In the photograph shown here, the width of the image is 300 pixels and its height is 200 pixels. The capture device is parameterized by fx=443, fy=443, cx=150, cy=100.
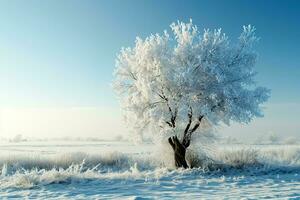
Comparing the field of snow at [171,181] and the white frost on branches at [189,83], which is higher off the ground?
the white frost on branches at [189,83]

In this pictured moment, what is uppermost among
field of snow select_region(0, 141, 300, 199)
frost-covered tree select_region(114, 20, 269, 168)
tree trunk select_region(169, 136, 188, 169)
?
frost-covered tree select_region(114, 20, 269, 168)

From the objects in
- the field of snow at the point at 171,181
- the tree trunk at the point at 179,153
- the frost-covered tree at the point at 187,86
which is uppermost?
the frost-covered tree at the point at 187,86

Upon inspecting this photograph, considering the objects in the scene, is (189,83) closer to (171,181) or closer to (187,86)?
(187,86)

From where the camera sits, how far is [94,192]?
1684cm

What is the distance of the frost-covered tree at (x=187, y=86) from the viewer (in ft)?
78.4

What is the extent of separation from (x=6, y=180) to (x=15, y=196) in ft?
12.2

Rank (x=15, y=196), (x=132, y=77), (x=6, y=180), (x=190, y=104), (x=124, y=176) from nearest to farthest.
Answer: (x=15, y=196) < (x=6, y=180) < (x=124, y=176) < (x=190, y=104) < (x=132, y=77)

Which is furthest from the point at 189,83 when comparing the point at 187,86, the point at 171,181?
the point at 171,181

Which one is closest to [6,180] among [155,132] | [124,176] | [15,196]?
[15,196]

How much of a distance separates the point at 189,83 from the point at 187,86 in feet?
1.35

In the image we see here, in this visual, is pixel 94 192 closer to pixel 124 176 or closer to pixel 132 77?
pixel 124 176

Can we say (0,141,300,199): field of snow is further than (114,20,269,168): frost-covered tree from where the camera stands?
No

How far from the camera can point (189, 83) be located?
23.5 meters

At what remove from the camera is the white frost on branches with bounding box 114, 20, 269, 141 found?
23.9 m
